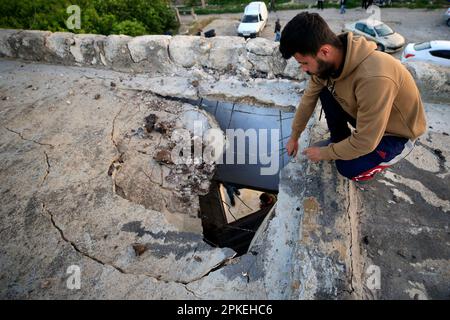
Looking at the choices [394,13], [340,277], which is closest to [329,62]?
[340,277]

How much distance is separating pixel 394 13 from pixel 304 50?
17050 mm

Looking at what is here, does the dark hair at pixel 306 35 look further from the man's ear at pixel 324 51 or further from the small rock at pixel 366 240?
the small rock at pixel 366 240

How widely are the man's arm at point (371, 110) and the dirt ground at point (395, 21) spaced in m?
10.9

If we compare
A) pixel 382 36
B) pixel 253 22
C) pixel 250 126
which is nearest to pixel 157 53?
pixel 250 126

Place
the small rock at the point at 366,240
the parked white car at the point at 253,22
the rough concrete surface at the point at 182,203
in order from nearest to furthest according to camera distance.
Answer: the rough concrete surface at the point at 182,203
the small rock at the point at 366,240
the parked white car at the point at 253,22

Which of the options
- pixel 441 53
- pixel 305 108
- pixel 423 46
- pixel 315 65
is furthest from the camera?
pixel 423 46

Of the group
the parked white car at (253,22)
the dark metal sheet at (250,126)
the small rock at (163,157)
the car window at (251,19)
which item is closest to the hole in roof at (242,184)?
the dark metal sheet at (250,126)

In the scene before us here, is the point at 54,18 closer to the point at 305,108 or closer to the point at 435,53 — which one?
the point at 305,108

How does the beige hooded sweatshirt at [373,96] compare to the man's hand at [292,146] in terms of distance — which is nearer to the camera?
the beige hooded sweatshirt at [373,96]

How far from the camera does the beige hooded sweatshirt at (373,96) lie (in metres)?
1.41

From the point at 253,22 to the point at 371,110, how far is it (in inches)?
514

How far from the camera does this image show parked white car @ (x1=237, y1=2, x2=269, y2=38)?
12.6 m

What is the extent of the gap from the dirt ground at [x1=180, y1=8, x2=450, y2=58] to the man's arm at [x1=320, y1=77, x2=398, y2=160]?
10916 mm

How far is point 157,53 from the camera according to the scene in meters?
3.57
